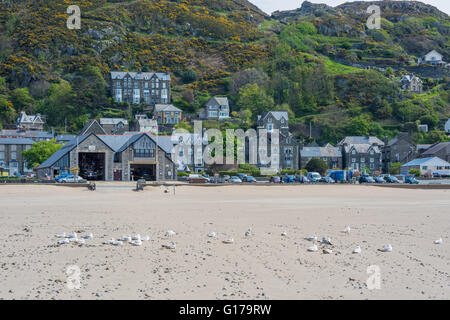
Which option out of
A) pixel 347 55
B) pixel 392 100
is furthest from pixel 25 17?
pixel 392 100

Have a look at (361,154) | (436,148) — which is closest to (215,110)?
(361,154)

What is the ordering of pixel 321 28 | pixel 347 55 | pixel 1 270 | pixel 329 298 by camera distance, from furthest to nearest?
pixel 321 28, pixel 347 55, pixel 1 270, pixel 329 298

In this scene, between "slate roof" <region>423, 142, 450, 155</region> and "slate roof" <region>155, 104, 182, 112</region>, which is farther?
"slate roof" <region>155, 104, 182, 112</region>

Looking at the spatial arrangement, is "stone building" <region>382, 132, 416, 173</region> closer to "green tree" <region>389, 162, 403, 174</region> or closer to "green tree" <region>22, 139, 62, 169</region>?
"green tree" <region>389, 162, 403, 174</region>

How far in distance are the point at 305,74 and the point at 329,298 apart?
12996cm

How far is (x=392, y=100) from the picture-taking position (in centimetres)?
12219

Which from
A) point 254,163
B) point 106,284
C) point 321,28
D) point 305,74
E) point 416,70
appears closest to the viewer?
point 106,284

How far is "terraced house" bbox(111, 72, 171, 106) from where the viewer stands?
122 meters

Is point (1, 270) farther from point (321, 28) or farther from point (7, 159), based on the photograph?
point (321, 28)

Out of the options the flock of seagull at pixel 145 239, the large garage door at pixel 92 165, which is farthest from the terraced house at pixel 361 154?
the flock of seagull at pixel 145 239

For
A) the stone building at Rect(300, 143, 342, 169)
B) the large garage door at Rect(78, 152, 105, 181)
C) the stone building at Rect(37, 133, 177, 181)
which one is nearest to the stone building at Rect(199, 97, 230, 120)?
the stone building at Rect(300, 143, 342, 169)

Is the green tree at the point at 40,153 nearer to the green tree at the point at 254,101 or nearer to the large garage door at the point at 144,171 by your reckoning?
the large garage door at the point at 144,171

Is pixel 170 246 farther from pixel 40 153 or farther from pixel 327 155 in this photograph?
pixel 327 155

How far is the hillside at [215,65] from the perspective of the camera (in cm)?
11488
